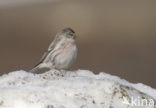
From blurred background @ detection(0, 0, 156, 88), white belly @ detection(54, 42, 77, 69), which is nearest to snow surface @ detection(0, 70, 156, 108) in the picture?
white belly @ detection(54, 42, 77, 69)

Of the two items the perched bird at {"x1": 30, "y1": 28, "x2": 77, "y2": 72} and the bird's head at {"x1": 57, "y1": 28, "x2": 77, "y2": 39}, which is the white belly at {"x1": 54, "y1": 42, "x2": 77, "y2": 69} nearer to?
the perched bird at {"x1": 30, "y1": 28, "x2": 77, "y2": 72}

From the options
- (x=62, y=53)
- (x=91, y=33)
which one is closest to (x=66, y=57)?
(x=62, y=53)

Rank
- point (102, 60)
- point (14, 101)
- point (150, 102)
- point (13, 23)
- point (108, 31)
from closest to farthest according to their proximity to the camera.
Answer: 1. point (14, 101)
2. point (150, 102)
3. point (102, 60)
4. point (108, 31)
5. point (13, 23)

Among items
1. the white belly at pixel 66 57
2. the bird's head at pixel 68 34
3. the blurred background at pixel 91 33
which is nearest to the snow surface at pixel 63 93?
the white belly at pixel 66 57

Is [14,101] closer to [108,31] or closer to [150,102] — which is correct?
[150,102]

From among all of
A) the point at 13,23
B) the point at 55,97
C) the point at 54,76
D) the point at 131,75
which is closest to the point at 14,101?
the point at 55,97

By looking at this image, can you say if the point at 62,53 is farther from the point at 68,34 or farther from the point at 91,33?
the point at 91,33

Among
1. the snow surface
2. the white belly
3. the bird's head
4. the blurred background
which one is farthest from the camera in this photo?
the blurred background
